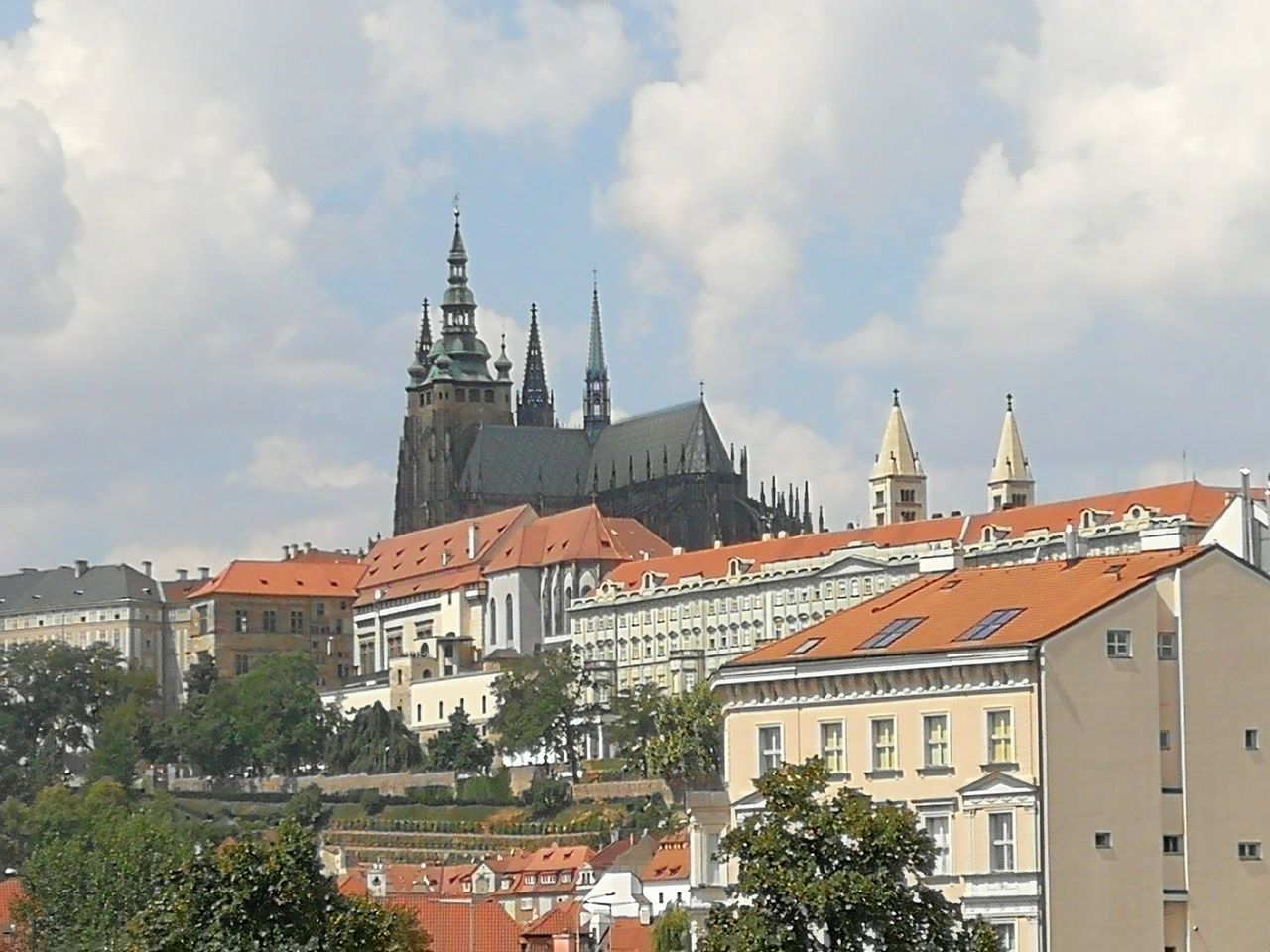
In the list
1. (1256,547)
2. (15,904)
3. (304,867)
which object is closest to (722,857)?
(304,867)

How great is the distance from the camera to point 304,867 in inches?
2813

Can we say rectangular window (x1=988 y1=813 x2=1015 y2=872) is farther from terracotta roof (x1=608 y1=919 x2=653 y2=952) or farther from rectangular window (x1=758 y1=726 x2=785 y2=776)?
terracotta roof (x1=608 y1=919 x2=653 y2=952)

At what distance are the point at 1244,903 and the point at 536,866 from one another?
318 ft

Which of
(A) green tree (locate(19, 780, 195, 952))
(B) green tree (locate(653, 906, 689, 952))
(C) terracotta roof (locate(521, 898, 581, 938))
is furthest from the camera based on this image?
(C) terracotta roof (locate(521, 898, 581, 938))

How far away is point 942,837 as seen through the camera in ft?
237

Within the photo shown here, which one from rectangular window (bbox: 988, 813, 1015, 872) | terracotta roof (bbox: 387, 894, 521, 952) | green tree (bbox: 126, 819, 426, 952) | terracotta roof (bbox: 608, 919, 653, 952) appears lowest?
terracotta roof (bbox: 608, 919, 653, 952)

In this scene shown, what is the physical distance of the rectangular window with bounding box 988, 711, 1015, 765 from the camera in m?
70.9

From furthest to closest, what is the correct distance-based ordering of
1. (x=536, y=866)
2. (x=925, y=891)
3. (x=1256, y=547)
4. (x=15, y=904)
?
1. (x=536, y=866)
2. (x=15, y=904)
3. (x=1256, y=547)
4. (x=925, y=891)

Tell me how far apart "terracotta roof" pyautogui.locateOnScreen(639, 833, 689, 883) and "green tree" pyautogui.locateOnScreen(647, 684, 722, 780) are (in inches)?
1157

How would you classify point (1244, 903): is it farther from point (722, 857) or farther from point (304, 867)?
point (304, 867)

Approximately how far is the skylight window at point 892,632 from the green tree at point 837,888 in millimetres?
10986

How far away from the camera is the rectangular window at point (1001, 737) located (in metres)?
70.9

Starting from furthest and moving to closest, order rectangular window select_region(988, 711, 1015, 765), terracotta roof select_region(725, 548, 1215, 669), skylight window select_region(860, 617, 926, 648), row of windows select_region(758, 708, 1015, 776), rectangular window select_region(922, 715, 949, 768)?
skylight window select_region(860, 617, 926, 648) < rectangular window select_region(922, 715, 949, 768) < terracotta roof select_region(725, 548, 1215, 669) < row of windows select_region(758, 708, 1015, 776) < rectangular window select_region(988, 711, 1015, 765)

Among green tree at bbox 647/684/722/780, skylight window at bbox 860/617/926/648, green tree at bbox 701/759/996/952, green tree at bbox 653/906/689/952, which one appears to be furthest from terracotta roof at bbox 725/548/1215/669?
green tree at bbox 647/684/722/780
